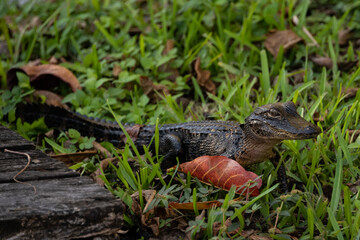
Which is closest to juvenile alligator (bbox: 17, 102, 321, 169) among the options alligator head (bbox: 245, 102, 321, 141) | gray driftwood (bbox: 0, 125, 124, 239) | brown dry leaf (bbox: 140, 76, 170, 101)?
alligator head (bbox: 245, 102, 321, 141)

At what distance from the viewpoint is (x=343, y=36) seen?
201 inches

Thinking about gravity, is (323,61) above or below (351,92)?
above

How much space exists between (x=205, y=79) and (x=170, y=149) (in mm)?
1395

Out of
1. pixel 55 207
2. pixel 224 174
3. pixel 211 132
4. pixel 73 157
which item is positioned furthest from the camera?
pixel 73 157

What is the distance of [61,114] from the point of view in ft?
13.4

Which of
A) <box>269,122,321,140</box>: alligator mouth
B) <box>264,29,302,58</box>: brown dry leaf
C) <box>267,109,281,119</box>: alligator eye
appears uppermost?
<box>264,29,302,58</box>: brown dry leaf

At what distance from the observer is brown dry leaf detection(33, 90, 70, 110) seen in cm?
459

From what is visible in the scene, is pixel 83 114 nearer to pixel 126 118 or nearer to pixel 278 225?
pixel 126 118

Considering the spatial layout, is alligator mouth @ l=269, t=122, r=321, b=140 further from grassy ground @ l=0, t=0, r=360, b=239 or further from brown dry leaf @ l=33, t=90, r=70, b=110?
brown dry leaf @ l=33, t=90, r=70, b=110

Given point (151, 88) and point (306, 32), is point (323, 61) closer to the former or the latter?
point (306, 32)

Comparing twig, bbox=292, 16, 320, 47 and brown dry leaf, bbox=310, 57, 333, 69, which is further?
twig, bbox=292, 16, 320, 47

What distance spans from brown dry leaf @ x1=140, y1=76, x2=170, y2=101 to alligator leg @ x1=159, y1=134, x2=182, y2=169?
108 cm

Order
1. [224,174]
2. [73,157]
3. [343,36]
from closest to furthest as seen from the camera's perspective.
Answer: [224,174] → [73,157] → [343,36]

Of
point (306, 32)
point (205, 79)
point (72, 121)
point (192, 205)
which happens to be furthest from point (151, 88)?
point (192, 205)
